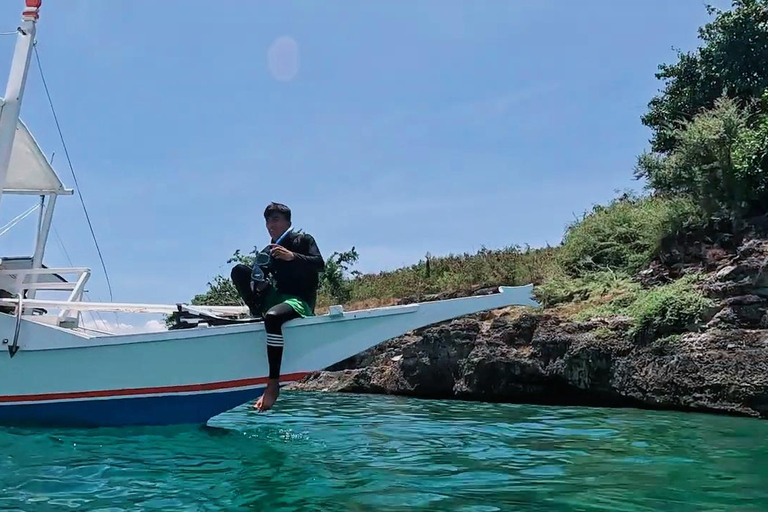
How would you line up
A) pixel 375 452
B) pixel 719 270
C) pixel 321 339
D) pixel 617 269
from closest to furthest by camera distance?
pixel 375 452 → pixel 321 339 → pixel 719 270 → pixel 617 269

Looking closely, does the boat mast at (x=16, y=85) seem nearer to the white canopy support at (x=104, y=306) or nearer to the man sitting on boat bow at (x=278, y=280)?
the white canopy support at (x=104, y=306)

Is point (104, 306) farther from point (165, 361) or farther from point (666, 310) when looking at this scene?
point (666, 310)

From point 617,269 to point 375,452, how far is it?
9.02 metres

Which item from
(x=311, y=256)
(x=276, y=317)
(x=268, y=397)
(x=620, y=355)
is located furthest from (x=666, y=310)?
(x=268, y=397)

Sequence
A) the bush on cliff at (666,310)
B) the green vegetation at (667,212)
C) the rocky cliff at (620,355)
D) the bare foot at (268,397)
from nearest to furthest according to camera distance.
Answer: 1. the bare foot at (268,397)
2. the rocky cliff at (620,355)
3. the bush on cliff at (666,310)
4. the green vegetation at (667,212)

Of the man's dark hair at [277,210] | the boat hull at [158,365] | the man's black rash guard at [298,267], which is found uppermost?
the man's dark hair at [277,210]

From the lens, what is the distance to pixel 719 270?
10883 millimetres

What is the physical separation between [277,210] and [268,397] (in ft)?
5.98

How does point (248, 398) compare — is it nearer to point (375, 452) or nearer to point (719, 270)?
point (375, 452)

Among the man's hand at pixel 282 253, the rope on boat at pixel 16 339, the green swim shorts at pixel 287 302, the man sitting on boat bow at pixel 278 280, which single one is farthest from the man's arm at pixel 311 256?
the rope on boat at pixel 16 339

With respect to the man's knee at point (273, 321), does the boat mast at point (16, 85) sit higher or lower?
higher

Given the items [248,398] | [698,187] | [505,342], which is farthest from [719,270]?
[248,398]

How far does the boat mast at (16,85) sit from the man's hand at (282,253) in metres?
3.54

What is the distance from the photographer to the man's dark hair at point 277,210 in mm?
6973
